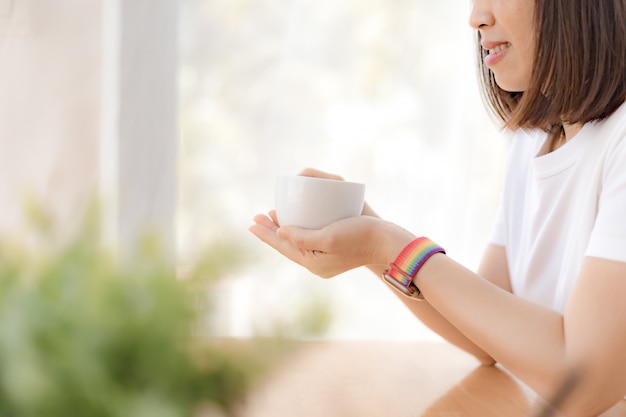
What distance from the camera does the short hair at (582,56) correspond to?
1089mm

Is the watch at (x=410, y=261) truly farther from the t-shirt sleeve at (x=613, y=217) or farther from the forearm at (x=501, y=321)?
the t-shirt sleeve at (x=613, y=217)

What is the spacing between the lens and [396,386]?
0.92 metres

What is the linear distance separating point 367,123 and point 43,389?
211 cm

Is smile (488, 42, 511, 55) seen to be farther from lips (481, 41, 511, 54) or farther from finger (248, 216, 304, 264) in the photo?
finger (248, 216, 304, 264)

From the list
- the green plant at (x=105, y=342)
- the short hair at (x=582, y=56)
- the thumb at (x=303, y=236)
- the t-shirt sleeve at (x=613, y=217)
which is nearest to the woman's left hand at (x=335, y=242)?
the thumb at (x=303, y=236)

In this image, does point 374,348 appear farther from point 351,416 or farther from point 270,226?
point 351,416

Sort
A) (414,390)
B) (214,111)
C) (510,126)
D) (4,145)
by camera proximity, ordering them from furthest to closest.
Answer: (214,111) < (4,145) < (510,126) < (414,390)

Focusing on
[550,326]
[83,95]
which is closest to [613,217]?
[550,326]

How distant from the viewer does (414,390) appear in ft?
2.98

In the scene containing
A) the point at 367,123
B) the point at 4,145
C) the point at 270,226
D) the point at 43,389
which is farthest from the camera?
the point at 367,123

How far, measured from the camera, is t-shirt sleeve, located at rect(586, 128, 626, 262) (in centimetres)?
91

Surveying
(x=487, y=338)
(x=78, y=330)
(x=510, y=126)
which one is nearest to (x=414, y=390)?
(x=487, y=338)

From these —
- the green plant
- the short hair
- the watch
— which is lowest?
the watch

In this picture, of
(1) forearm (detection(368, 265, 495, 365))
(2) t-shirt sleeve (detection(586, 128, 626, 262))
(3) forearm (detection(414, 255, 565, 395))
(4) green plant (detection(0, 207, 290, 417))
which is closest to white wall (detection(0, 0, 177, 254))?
(1) forearm (detection(368, 265, 495, 365))
